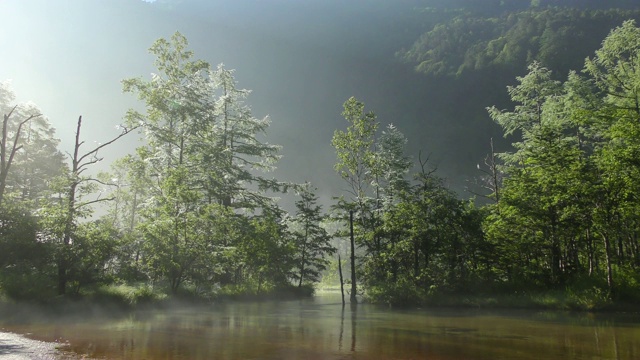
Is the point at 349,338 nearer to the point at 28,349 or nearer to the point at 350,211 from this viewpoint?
the point at 28,349

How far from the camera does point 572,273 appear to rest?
78.3ft

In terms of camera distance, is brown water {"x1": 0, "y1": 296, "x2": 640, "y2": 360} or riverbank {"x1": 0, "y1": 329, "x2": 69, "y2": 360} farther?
brown water {"x1": 0, "y1": 296, "x2": 640, "y2": 360}

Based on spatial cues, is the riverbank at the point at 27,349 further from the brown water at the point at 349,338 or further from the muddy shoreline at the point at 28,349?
the brown water at the point at 349,338

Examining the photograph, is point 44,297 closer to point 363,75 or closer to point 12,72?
point 363,75

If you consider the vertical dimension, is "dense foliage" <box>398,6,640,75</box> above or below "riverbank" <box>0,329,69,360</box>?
above

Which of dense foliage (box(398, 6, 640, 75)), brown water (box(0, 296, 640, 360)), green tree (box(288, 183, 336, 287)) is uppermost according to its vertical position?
dense foliage (box(398, 6, 640, 75))

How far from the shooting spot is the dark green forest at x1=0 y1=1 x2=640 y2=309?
20.4m

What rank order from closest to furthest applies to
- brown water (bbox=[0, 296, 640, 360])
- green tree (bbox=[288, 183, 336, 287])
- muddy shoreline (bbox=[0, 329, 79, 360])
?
muddy shoreline (bbox=[0, 329, 79, 360])
brown water (bbox=[0, 296, 640, 360])
green tree (bbox=[288, 183, 336, 287])

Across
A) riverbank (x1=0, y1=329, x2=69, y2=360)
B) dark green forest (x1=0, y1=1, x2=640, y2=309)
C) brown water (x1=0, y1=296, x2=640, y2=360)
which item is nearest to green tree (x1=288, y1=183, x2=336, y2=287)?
dark green forest (x1=0, y1=1, x2=640, y2=309)

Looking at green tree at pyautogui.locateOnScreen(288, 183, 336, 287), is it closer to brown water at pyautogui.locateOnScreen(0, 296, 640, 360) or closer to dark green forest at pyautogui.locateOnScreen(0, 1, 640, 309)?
dark green forest at pyautogui.locateOnScreen(0, 1, 640, 309)

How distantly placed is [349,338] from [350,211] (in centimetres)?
1855

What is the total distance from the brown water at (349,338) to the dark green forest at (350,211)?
5588mm

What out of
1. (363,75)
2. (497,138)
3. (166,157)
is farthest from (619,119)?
(363,75)

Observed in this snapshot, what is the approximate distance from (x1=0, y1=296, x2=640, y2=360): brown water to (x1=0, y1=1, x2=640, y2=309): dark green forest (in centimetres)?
559
